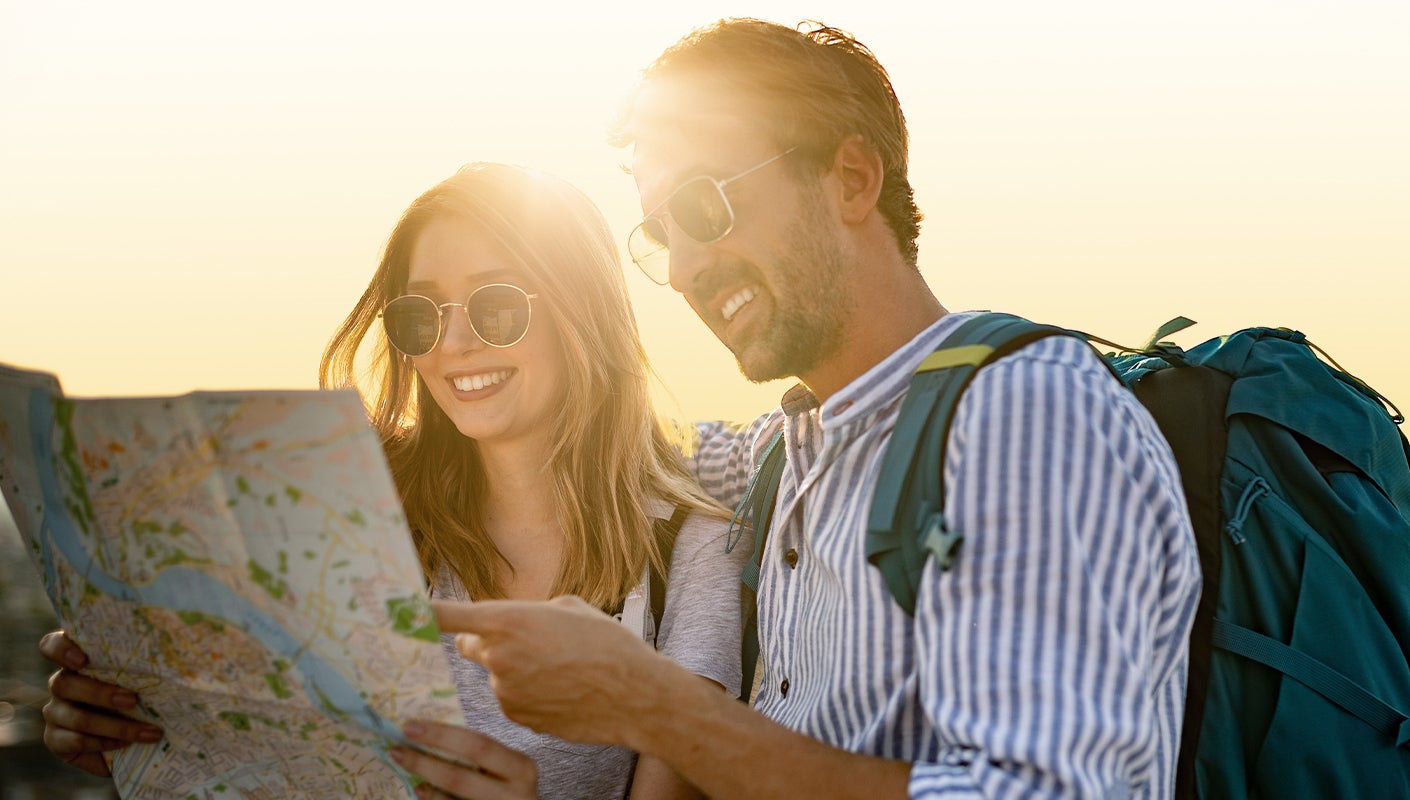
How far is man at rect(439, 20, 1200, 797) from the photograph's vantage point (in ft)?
5.58

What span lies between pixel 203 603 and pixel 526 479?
1500 millimetres

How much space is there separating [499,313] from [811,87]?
3.60ft

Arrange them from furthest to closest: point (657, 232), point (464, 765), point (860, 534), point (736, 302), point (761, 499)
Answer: point (761, 499) < point (657, 232) < point (736, 302) < point (860, 534) < point (464, 765)

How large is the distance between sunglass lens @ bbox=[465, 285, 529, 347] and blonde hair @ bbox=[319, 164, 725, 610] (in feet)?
0.24

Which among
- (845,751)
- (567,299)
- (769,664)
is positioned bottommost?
(769,664)

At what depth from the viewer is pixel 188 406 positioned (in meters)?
1.75

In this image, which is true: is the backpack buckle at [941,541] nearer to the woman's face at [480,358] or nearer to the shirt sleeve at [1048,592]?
the shirt sleeve at [1048,592]

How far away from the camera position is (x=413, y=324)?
325 centimetres

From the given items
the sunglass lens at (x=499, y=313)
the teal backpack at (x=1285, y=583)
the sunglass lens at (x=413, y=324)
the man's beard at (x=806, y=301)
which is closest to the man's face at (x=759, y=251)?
the man's beard at (x=806, y=301)

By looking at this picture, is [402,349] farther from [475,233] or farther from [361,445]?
[361,445]

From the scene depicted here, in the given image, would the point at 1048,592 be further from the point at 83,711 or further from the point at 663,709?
the point at 83,711

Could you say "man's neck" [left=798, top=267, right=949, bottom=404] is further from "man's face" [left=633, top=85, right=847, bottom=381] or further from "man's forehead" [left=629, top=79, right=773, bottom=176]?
"man's forehead" [left=629, top=79, right=773, bottom=176]

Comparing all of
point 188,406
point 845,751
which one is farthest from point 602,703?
point 188,406

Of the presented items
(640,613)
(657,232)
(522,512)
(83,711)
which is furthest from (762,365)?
(83,711)
